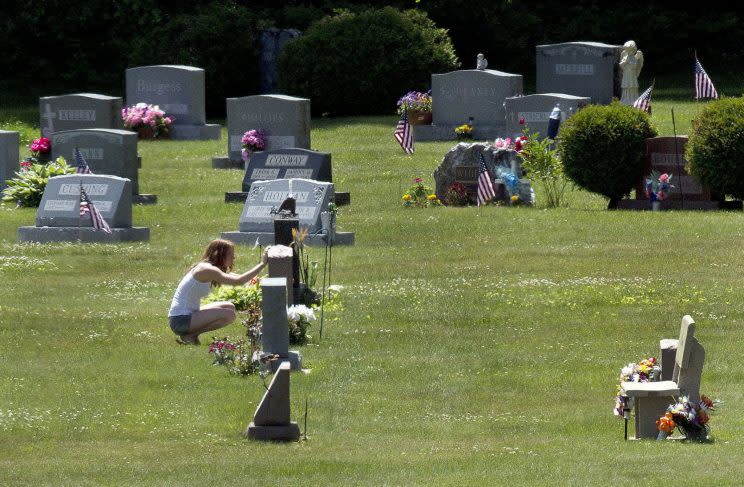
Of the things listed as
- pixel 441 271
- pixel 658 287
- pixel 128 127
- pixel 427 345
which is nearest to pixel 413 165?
pixel 128 127

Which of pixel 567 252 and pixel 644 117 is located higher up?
pixel 644 117

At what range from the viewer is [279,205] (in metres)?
22.1

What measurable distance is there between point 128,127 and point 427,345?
65.4ft

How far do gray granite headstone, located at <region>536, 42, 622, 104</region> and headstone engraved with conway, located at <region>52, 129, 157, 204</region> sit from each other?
12.0 metres

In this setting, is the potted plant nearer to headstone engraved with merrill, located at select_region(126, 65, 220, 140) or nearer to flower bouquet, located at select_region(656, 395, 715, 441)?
headstone engraved with merrill, located at select_region(126, 65, 220, 140)

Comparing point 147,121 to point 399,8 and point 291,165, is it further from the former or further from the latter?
point 399,8

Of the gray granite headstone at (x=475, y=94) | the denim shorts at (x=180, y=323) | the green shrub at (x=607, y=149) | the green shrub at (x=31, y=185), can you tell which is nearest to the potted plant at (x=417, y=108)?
the gray granite headstone at (x=475, y=94)

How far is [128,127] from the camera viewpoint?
34562 millimetres

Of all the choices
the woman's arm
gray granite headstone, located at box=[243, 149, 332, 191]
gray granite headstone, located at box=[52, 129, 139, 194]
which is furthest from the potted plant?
the woman's arm

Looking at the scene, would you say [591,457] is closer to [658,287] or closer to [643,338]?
[643,338]

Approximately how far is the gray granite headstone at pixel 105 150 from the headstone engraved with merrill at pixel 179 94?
818 cm

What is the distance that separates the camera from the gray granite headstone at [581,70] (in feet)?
115

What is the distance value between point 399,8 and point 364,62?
25.1ft

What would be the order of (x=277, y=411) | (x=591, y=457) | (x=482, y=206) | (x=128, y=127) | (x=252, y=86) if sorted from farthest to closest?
(x=252, y=86) < (x=128, y=127) < (x=482, y=206) < (x=277, y=411) < (x=591, y=457)
